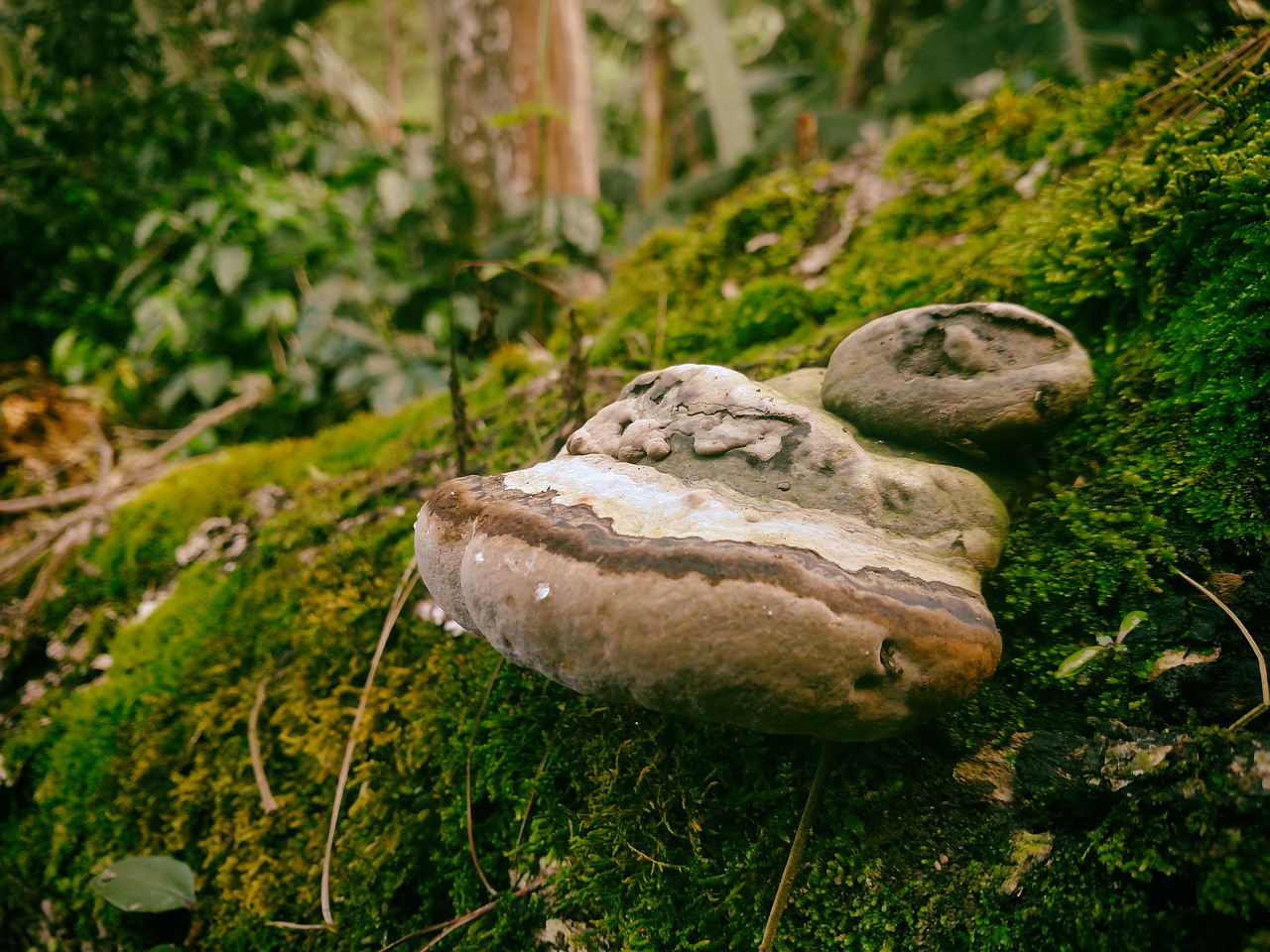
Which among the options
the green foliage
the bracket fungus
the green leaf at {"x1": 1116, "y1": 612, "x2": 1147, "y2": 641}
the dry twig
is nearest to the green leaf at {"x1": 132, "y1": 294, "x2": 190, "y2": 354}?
the green foliage

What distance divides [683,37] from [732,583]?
8.36 meters

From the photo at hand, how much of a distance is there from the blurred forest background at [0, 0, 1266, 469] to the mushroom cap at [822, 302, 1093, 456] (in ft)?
9.45

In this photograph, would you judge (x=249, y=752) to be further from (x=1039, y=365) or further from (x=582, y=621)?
(x=1039, y=365)

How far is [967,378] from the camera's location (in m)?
1.31

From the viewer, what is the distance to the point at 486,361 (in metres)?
4.51

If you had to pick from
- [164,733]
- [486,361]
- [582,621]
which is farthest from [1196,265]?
[486,361]

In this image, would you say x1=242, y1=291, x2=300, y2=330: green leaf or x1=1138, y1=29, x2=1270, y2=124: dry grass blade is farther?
x1=242, y1=291, x2=300, y2=330: green leaf

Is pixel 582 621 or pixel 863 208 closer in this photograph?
pixel 582 621

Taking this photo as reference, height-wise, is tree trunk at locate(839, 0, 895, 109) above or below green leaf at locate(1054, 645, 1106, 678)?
above

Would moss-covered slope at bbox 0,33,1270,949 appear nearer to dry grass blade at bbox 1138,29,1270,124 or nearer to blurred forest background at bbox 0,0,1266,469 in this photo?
dry grass blade at bbox 1138,29,1270,124

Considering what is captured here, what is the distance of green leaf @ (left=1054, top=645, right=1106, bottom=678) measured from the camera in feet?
3.74

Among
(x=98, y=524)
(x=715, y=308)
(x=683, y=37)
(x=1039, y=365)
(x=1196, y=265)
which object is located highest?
(x=683, y=37)

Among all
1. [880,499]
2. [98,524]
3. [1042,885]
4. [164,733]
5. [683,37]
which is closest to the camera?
[1042,885]

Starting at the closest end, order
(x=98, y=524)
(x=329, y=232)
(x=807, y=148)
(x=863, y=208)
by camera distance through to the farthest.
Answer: (x=863, y=208)
(x=98, y=524)
(x=807, y=148)
(x=329, y=232)
